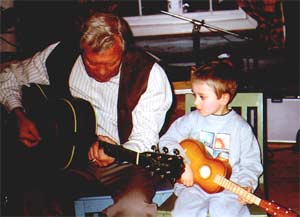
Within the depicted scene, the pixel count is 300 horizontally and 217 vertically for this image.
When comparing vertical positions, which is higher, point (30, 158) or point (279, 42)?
point (279, 42)

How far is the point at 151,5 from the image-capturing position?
3.29 metres

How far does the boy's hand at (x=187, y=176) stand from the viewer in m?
1.33

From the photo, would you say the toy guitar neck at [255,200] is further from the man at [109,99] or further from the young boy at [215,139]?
the man at [109,99]

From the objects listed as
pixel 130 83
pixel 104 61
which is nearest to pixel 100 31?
pixel 104 61

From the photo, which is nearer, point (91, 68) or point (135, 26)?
point (91, 68)

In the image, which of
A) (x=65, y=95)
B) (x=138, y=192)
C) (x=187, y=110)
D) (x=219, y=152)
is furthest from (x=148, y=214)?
(x=65, y=95)

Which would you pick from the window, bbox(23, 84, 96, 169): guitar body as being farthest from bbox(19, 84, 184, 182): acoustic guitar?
the window

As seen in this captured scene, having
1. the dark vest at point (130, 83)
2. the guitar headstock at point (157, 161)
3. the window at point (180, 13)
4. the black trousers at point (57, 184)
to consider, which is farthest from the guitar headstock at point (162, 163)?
the window at point (180, 13)

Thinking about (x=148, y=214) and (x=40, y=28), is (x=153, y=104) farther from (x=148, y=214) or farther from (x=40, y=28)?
(x=40, y=28)

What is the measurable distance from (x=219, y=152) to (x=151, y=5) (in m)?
2.13

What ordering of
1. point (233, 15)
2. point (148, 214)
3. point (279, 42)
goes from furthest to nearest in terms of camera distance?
point (233, 15), point (279, 42), point (148, 214)

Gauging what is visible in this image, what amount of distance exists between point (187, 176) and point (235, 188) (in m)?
0.16

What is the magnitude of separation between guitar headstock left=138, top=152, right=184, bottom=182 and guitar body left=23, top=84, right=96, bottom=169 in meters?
0.23

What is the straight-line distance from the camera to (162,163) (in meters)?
1.26
